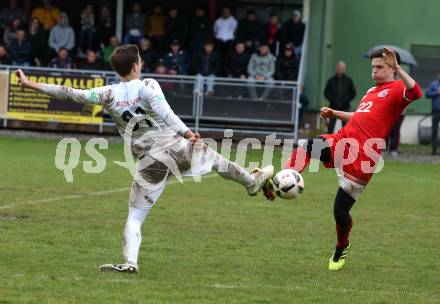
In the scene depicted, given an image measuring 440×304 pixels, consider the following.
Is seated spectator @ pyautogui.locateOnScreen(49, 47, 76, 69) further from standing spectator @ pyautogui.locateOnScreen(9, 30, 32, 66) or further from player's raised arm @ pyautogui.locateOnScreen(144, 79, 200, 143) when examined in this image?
player's raised arm @ pyautogui.locateOnScreen(144, 79, 200, 143)

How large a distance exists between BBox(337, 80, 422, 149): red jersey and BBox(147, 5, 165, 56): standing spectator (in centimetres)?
1913

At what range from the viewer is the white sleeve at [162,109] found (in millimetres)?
8594

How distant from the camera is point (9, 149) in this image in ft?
75.4

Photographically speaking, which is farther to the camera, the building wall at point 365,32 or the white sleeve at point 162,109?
the building wall at point 365,32

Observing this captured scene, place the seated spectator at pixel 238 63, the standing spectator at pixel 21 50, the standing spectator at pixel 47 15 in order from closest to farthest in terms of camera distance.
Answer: the seated spectator at pixel 238 63
the standing spectator at pixel 21 50
the standing spectator at pixel 47 15

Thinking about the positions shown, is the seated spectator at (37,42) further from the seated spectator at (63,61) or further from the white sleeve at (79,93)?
the white sleeve at (79,93)

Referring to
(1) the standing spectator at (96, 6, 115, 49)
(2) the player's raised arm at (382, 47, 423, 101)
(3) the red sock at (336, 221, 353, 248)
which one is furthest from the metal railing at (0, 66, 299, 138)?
(2) the player's raised arm at (382, 47, 423, 101)

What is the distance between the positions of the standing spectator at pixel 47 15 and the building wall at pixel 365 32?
733cm

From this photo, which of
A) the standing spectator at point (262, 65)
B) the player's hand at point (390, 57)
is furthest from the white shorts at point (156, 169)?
the standing spectator at point (262, 65)

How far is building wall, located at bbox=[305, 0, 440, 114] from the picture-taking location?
2998cm

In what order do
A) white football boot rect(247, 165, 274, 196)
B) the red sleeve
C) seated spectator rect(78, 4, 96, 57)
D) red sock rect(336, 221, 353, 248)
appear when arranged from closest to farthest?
the red sleeve < white football boot rect(247, 165, 274, 196) < red sock rect(336, 221, 353, 248) < seated spectator rect(78, 4, 96, 57)

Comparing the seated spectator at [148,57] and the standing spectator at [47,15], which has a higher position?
the standing spectator at [47,15]

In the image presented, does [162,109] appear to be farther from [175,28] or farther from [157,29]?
[157,29]

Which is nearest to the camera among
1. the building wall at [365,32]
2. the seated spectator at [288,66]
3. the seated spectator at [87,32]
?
the seated spectator at [288,66]
